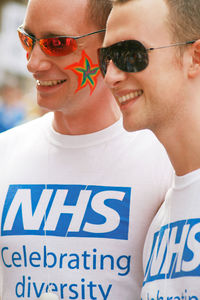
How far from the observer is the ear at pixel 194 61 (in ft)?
10.2

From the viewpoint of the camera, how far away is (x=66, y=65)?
375 cm

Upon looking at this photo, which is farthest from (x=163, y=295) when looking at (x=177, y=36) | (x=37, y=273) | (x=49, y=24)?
(x=49, y=24)

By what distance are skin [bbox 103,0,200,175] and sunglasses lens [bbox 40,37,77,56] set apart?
49 centimetres

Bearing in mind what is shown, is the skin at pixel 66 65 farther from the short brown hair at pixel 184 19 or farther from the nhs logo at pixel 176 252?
the nhs logo at pixel 176 252

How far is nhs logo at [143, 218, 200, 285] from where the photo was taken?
299 centimetres

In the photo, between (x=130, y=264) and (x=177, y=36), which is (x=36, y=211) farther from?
(x=177, y=36)

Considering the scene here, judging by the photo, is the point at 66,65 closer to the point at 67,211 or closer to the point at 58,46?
the point at 58,46

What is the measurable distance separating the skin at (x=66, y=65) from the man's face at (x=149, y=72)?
0.47m

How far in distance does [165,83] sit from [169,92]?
0.14ft

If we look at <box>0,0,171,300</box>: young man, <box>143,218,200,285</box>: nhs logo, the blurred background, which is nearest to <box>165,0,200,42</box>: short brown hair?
<box>0,0,171,300</box>: young man

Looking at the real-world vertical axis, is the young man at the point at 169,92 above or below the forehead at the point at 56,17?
below

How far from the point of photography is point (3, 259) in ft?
12.5

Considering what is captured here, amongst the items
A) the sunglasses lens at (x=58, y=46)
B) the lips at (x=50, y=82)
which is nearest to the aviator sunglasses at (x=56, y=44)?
the sunglasses lens at (x=58, y=46)

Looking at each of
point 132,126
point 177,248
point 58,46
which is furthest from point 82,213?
point 58,46
